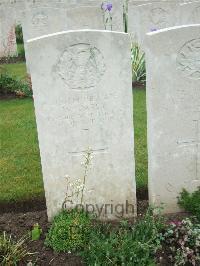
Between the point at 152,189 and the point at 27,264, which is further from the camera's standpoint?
the point at 152,189

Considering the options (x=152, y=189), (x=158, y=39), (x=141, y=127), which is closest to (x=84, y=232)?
(x=152, y=189)

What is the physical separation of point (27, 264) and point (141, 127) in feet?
11.0

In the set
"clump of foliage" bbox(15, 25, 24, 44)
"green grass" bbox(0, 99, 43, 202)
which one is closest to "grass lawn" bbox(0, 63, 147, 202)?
"green grass" bbox(0, 99, 43, 202)

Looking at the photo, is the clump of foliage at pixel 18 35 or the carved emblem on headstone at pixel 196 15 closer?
the carved emblem on headstone at pixel 196 15

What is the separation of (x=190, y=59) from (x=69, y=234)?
178 cm

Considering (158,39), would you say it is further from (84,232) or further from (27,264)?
(27,264)

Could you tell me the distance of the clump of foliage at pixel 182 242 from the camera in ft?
11.8

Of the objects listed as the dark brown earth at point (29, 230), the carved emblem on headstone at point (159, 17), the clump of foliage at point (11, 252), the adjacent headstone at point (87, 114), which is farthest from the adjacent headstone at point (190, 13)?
the clump of foliage at point (11, 252)

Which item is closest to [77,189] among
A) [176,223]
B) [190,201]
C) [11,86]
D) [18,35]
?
[176,223]

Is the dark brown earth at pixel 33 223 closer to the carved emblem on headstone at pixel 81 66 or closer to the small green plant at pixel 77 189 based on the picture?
the small green plant at pixel 77 189

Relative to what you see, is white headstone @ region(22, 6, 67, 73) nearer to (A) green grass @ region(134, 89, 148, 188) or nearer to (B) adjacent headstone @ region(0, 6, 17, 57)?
(A) green grass @ region(134, 89, 148, 188)

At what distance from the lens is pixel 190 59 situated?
3824 mm

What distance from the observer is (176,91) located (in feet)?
12.8

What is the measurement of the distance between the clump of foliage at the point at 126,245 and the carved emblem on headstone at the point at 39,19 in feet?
21.5
